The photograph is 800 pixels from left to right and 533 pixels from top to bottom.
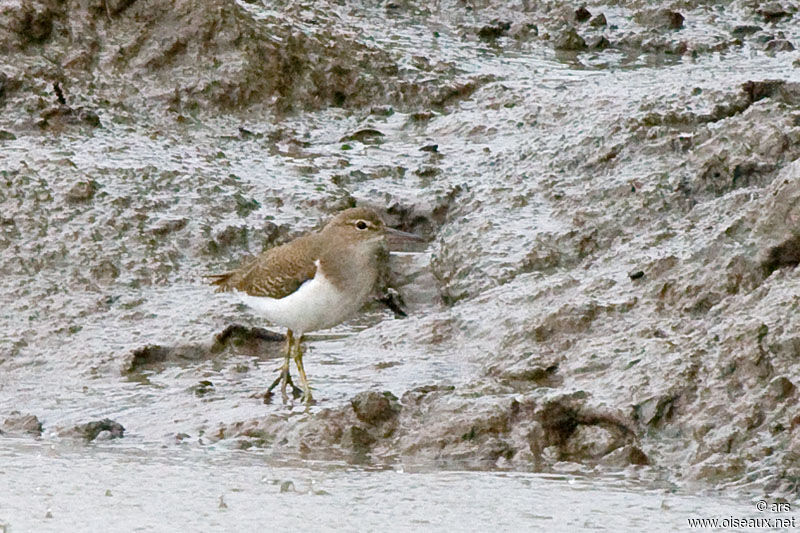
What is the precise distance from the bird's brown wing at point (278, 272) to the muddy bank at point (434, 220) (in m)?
0.47

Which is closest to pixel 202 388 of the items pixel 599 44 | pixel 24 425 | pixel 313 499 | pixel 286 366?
pixel 286 366

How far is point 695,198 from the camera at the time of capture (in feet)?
Answer: 25.7

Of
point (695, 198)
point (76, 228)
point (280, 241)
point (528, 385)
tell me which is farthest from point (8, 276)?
point (695, 198)

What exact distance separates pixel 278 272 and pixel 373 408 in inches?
47.9

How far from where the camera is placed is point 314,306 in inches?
268

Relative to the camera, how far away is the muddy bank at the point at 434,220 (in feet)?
19.3

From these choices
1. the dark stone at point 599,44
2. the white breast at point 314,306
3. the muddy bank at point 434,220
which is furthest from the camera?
the dark stone at point 599,44

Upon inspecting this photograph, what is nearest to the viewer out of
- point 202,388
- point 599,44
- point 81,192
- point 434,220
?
point 202,388

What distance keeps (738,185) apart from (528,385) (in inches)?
80.3

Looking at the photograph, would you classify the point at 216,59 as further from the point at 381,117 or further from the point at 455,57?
the point at 455,57

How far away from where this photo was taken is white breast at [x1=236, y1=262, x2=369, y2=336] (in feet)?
22.4

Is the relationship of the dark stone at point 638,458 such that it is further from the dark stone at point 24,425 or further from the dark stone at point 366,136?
the dark stone at point 366,136

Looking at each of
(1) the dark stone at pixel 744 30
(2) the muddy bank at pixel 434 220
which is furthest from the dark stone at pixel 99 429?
(1) the dark stone at pixel 744 30

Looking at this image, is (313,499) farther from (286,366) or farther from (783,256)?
(783,256)
